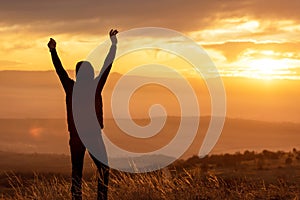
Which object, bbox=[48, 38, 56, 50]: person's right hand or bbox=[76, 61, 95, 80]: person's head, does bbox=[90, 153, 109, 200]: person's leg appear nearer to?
bbox=[76, 61, 95, 80]: person's head

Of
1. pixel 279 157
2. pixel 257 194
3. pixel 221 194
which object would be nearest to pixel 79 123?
pixel 221 194

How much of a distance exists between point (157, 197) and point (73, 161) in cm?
199

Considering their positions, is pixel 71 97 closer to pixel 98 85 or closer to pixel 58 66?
pixel 98 85

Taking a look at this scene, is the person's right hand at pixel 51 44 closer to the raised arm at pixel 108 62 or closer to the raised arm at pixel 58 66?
the raised arm at pixel 58 66

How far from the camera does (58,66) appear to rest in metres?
12.1

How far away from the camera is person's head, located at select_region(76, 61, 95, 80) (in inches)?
467

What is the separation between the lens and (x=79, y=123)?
11938 millimetres

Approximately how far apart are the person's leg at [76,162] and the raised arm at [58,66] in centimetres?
121

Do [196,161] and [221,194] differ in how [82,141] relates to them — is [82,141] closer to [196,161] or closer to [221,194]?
[221,194]

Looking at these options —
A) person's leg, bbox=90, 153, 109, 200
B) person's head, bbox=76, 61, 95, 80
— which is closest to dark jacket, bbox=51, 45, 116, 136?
person's head, bbox=76, 61, 95, 80

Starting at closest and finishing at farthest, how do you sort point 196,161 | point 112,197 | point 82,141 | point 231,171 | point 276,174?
point 82,141 < point 112,197 < point 276,174 < point 231,171 < point 196,161

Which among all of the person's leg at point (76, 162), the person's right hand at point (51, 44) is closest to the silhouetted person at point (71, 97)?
the person's leg at point (76, 162)

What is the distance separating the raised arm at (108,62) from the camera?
466 inches

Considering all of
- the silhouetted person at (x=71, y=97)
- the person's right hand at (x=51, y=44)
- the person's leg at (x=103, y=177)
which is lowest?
the person's leg at (x=103, y=177)
